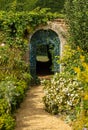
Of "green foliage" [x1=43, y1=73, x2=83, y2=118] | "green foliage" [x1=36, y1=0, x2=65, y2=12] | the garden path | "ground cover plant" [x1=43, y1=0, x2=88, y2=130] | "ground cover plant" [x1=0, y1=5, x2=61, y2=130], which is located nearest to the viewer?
"ground cover plant" [x1=43, y1=0, x2=88, y2=130]

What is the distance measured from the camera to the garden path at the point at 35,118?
1028cm

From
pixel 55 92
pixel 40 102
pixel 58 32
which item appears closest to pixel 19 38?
pixel 58 32

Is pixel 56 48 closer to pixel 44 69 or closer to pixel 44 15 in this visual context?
pixel 44 15

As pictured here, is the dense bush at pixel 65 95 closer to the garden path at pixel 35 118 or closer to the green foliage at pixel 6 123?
the garden path at pixel 35 118

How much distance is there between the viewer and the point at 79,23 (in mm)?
16688

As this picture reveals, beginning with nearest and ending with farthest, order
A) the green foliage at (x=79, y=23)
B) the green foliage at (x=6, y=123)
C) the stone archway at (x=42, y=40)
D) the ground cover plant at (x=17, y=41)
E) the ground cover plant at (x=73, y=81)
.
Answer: the ground cover plant at (x=73, y=81) → the green foliage at (x=6, y=123) → the ground cover plant at (x=17, y=41) → the green foliage at (x=79, y=23) → the stone archway at (x=42, y=40)

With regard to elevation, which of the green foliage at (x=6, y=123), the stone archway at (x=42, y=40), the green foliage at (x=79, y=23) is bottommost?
the green foliage at (x=6, y=123)

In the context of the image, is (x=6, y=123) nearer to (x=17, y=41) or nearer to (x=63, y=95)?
(x=63, y=95)

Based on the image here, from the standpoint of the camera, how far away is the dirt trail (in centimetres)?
1028

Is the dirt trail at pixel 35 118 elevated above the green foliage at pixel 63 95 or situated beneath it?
situated beneath

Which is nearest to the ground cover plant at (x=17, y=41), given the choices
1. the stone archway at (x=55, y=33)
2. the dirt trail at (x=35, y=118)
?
the stone archway at (x=55, y=33)

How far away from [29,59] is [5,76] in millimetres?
4298

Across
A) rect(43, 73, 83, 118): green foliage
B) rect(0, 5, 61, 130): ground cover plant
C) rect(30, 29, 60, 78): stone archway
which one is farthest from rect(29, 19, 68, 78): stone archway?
rect(43, 73, 83, 118): green foliage

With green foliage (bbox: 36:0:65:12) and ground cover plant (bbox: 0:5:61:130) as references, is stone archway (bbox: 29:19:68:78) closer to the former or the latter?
ground cover plant (bbox: 0:5:61:130)
